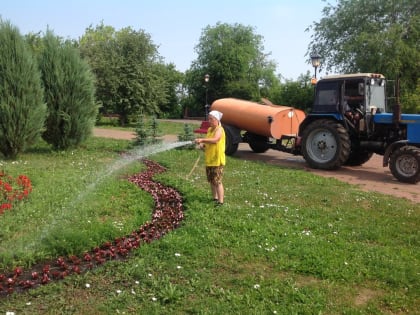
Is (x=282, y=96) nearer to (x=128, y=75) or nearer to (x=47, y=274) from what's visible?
(x=128, y=75)

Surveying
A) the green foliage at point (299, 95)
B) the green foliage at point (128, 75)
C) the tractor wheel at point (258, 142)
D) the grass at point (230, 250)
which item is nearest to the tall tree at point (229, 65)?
the green foliage at point (299, 95)

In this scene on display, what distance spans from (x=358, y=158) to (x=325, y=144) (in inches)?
59.2

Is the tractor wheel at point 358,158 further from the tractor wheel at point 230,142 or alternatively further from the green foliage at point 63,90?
the green foliage at point 63,90

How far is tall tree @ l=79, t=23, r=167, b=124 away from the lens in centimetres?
2917

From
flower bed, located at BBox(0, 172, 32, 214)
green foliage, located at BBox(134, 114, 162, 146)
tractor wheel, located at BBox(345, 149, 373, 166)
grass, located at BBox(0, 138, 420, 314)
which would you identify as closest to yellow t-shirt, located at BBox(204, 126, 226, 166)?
grass, located at BBox(0, 138, 420, 314)

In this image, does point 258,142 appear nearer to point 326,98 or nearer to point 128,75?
point 326,98

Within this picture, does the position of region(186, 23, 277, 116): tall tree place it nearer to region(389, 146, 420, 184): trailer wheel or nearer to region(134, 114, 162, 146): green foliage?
region(134, 114, 162, 146): green foliage

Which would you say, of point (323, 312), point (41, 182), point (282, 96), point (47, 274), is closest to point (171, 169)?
point (41, 182)

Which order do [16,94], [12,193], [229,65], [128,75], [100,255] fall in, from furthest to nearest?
1. [229,65]
2. [128,75]
3. [16,94]
4. [12,193]
5. [100,255]

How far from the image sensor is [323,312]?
4.14m

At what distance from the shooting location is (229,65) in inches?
2315

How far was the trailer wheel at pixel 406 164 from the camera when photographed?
34.8 ft

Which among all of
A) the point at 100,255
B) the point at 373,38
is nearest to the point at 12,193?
the point at 100,255

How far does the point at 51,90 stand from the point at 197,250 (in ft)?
33.9
